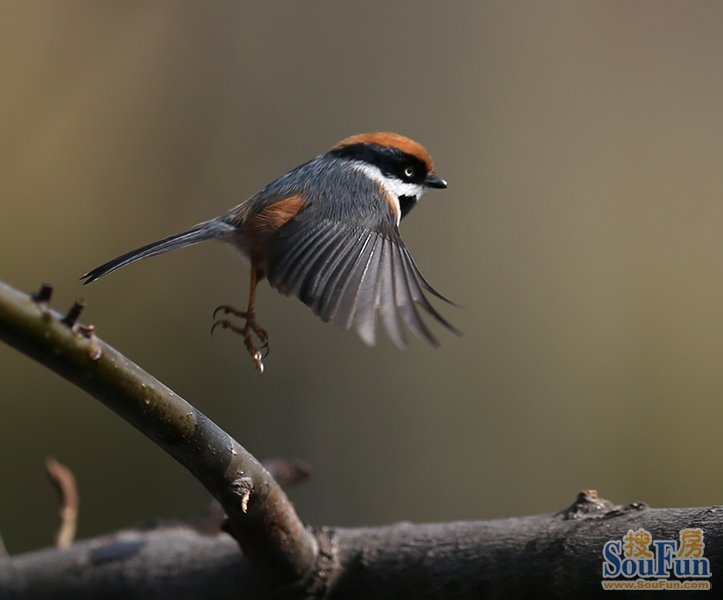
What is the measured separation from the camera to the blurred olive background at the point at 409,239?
4941 millimetres

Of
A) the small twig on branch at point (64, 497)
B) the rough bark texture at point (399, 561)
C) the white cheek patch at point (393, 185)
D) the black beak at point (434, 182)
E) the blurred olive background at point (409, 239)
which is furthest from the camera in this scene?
the blurred olive background at point (409, 239)

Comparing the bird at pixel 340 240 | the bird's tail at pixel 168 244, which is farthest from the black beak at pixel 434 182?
the bird's tail at pixel 168 244

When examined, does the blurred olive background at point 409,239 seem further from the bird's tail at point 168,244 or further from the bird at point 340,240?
the bird's tail at point 168,244

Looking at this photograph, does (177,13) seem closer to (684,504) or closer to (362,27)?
(362,27)

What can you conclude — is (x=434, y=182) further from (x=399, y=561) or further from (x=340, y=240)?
(x=399, y=561)

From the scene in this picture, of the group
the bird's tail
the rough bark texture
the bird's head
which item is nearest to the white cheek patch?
the bird's head

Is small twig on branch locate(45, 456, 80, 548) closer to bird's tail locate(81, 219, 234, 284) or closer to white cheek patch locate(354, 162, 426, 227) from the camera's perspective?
bird's tail locate(81, 219, 234, 284)

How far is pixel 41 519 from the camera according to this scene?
4.95m

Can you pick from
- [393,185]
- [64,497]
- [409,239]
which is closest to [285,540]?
[64,497]

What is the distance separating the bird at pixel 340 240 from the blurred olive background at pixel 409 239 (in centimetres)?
202

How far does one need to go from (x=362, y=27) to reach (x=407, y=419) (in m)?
2.59

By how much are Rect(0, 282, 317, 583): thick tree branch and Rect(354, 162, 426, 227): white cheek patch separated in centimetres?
124

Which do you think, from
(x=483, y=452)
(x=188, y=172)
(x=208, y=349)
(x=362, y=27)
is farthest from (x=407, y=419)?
(x=362, y=27)

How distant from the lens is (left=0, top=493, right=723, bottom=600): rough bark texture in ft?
5.92
